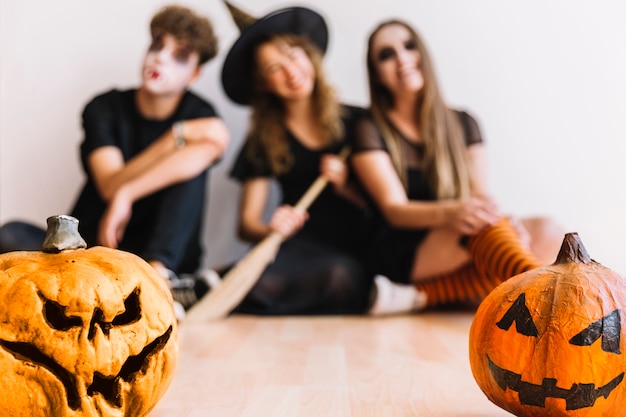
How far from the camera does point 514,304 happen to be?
708mm

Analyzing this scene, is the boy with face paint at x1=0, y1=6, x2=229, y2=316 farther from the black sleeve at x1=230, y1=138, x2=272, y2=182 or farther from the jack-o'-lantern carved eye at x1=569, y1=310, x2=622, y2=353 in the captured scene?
the jack-o'-lantern carved eye at x1=569, y1=310, x2=622, y2=353

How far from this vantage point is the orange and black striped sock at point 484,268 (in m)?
1.26

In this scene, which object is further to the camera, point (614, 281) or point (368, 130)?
point (368, 130)

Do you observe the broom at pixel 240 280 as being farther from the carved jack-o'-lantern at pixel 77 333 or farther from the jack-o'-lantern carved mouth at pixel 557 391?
the jack-o'-lantern carved mouth at pixel 557 391

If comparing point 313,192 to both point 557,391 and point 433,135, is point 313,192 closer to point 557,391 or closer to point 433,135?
point 433,135

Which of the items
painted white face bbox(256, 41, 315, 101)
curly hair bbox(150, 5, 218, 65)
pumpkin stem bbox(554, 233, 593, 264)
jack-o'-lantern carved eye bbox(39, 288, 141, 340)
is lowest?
jack-o'-lantern carved eye bbox(39, 288, 141, 340)

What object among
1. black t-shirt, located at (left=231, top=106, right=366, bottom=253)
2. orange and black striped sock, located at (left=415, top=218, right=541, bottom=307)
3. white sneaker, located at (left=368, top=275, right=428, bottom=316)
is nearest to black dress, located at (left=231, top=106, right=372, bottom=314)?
black t-shirt, located at (left=231, top=106, right=366, bottom=253)

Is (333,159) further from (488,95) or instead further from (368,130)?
(488,95)

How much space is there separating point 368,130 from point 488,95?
0.59m

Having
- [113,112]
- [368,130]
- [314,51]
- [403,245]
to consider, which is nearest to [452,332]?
[403,245]

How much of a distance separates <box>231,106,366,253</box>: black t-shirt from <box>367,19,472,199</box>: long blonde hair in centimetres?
16

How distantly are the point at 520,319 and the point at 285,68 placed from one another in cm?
136

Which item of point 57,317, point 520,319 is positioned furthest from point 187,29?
point 520,319

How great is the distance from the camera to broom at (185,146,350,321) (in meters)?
1.66
